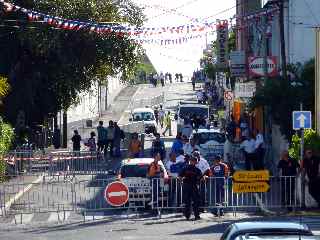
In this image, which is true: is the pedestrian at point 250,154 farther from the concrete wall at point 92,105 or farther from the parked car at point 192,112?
the concrete wall at point 92,105

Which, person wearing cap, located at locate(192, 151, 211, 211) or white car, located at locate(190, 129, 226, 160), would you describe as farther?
white car, located at locate(190, 129, 226, 160)

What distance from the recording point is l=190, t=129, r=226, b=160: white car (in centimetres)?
3959

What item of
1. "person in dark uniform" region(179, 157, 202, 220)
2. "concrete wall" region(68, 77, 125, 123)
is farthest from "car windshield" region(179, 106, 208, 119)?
"person in dark uniform" region(179, 157, 202, 220)

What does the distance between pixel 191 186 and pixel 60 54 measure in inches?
757

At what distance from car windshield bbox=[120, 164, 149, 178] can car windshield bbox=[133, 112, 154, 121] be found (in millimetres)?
35013

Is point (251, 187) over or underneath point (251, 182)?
underneath

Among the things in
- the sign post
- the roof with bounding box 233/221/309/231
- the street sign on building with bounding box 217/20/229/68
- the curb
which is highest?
the street sign on building with bounding box 217/20/229/68

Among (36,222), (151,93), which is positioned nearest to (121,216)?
(36,222)

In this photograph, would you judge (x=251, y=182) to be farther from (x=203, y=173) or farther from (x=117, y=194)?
(x=117, y=194)

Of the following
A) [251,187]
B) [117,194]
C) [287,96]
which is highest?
[287,96]

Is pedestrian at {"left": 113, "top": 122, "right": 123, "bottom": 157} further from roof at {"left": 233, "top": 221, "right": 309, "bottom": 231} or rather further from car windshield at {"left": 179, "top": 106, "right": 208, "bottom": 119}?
roof at {"left": 233, "top": 221, "right": 309, "bottom": 231}

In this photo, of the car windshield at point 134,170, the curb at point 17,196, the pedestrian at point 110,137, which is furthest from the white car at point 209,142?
the car windshield at point 134,170

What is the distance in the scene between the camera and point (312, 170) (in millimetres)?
25328

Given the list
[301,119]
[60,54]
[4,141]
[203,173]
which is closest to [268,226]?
[203,173]
